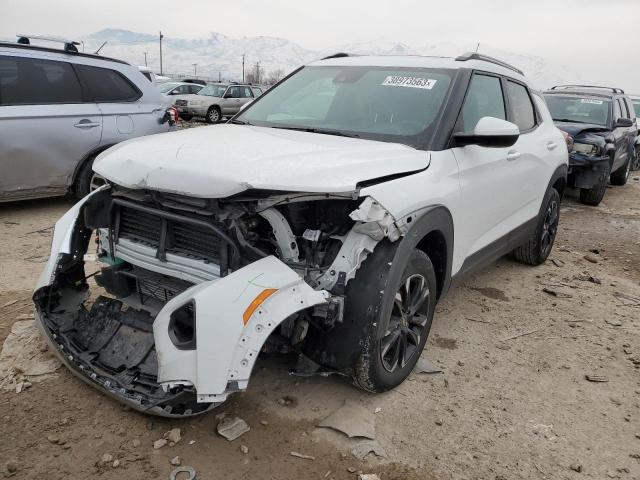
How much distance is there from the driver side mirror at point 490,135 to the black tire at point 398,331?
0.75m

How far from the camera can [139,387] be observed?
237cm

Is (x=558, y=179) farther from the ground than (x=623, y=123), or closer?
closer

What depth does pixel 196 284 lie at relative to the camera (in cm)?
246

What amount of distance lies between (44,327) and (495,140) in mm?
2641

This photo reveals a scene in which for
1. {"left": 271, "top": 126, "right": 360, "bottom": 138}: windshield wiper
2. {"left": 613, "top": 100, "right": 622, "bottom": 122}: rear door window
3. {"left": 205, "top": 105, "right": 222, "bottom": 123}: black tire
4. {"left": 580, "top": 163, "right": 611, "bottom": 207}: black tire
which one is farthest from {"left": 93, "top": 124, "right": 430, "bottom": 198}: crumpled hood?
{"left": 205, "top": 105, "right": 222, "bottom": 123}: black tire

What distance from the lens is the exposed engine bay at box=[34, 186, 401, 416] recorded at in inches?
82.4

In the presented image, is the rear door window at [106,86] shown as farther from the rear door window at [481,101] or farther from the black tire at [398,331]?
the black tire at [398,331]

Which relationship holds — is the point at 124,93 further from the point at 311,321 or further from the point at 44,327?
the point at 311,321

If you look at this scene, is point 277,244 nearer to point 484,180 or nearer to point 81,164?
point 484,180

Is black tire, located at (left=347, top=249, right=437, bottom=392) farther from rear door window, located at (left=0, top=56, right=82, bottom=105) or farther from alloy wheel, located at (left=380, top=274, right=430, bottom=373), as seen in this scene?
rear door window, located at (left=0, top=56, right=82, bottom=105)

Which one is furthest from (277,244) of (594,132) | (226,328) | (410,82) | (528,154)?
(594,132)

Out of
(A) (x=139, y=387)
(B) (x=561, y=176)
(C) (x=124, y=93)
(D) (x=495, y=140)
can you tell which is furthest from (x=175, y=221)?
(C) (x=124, y=93)

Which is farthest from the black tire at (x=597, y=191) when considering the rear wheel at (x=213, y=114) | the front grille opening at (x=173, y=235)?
the rear wheel at (x=213, y=114)

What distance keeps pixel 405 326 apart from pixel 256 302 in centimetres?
101
